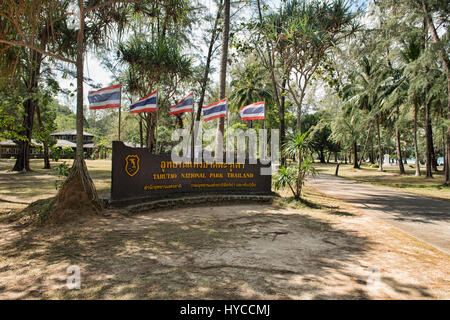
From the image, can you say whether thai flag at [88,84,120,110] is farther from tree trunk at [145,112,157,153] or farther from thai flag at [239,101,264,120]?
tree trunk at [145,112,157,153]

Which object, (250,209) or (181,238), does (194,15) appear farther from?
(181,238)

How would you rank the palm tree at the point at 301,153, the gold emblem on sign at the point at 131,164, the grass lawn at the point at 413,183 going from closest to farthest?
the gold emblem on sign at the point at 131,164
the palm tree at the point at 301,153
the grass lawn at the point at 413,183

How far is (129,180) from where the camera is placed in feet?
24.5

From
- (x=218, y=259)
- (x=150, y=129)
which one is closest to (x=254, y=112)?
(x=218, y=259)

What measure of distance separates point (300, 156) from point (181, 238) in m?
5.44

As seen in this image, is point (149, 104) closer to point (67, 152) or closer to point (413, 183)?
point (67, 152)

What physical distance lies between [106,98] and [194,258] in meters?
6.08

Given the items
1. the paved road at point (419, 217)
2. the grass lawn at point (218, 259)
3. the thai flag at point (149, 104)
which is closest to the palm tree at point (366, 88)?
the paved road at point (419, 217)

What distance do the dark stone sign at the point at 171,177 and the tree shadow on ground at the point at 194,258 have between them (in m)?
1.36

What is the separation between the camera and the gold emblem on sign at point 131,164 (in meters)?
7.40

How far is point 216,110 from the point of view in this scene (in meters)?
10.4

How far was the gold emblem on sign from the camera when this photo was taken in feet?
24.3

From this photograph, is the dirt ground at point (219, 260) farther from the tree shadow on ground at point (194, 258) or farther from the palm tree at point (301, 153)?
the palm tree at point (301, 153)

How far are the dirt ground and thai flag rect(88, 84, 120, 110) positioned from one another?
3522mm
